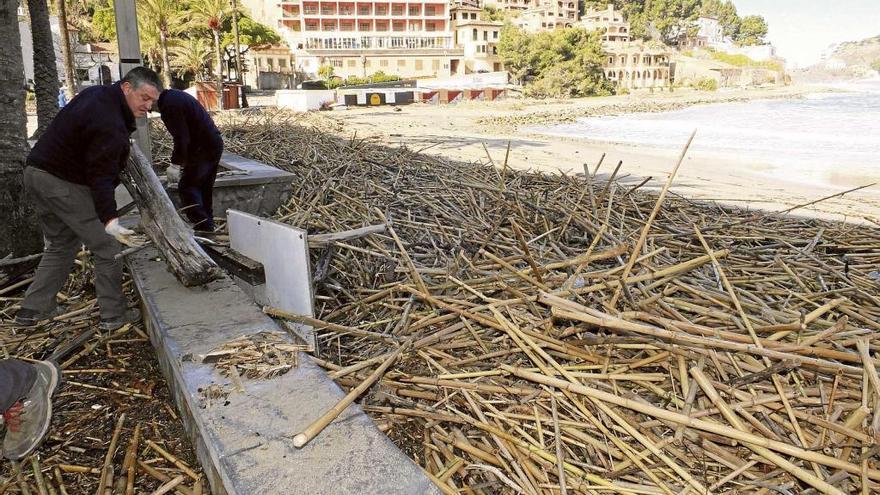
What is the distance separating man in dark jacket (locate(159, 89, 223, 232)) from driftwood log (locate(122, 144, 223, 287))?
Result: 974 millimetres

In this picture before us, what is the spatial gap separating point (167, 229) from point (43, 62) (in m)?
7.32

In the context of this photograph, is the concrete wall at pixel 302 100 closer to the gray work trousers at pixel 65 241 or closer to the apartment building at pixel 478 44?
the gray work trousers at pixel 65 241

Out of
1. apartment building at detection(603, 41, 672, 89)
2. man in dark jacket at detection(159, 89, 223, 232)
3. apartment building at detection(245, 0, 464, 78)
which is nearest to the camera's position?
man in dark jacket at detection(159, 89, 223, 232)

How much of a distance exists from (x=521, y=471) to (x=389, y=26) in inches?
3357

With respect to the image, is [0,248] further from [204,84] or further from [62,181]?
[204,84]

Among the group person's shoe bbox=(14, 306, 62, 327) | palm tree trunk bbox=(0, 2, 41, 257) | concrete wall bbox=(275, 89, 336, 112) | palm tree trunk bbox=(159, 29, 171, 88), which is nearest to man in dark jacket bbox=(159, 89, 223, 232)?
palm tree trunk bbox=(0, 2, 41, 257)

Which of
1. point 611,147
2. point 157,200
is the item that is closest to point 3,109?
point 157,200

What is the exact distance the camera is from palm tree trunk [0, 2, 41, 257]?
4703 millimetres

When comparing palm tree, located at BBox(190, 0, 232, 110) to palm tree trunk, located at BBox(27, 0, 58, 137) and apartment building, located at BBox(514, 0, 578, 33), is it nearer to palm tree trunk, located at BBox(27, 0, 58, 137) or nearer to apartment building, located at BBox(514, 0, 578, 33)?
palm tree trunk, located at BBox(27, 0, 58, 137)

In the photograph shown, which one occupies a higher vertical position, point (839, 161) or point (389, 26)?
point (389, 26)

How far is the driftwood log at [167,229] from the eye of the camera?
4.01 meters

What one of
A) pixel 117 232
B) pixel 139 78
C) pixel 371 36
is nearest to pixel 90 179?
pixel 117 232

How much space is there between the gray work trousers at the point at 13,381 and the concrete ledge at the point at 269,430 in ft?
2.10

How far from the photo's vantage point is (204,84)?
33.2 metres
